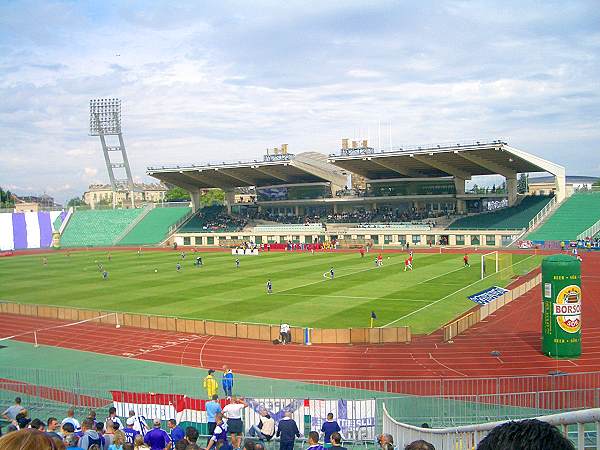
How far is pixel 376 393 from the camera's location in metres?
18.5

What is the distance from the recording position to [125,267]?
205 ft

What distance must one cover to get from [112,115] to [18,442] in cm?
11632

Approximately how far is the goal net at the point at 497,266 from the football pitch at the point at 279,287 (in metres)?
0.20

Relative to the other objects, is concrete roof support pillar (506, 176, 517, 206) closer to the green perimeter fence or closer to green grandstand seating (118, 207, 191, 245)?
green grandstand seating (118, 207, 191, 245)

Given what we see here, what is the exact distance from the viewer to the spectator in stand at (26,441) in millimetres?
2754

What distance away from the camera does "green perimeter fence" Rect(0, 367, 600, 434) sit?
14.8 meters

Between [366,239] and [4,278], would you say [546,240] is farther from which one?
[4,278]

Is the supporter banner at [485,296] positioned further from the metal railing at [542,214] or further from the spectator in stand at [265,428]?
the metal railing at [542,214]

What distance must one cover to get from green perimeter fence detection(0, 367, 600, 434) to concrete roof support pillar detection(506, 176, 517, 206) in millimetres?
66107

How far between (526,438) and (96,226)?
347 ft

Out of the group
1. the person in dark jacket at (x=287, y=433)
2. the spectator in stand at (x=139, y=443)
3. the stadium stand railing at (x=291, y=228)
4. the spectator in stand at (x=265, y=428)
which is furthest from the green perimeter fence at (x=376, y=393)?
the stadium stand railing at (x=291, y=228)

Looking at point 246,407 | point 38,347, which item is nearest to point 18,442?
point 246,407

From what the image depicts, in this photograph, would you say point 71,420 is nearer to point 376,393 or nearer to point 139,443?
point 139,443

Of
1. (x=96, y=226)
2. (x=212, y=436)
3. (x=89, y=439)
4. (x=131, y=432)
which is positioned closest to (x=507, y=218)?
(x=96, y=226)
